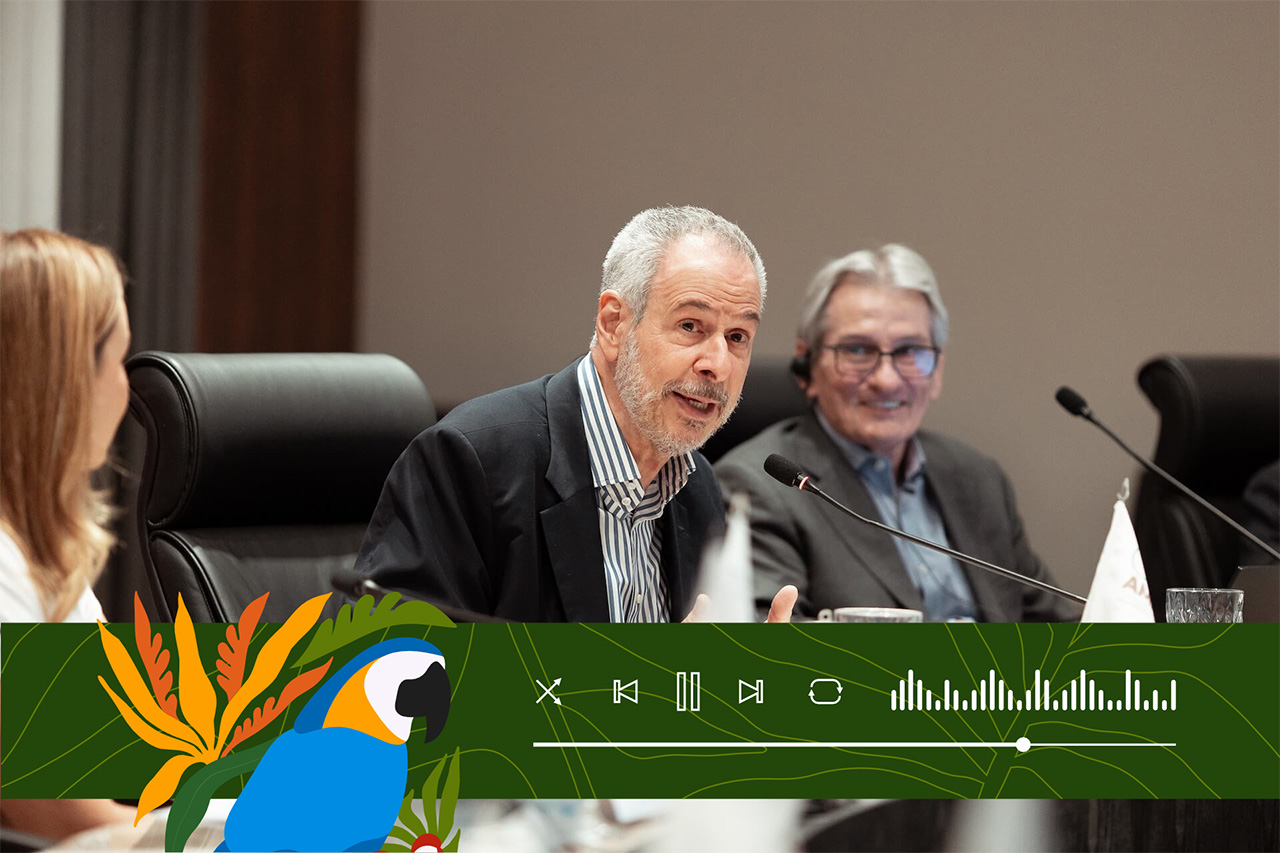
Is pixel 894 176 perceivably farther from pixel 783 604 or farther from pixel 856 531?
pixel 783 604

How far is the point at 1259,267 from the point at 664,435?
1666 mm

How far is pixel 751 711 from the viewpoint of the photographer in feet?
2.97

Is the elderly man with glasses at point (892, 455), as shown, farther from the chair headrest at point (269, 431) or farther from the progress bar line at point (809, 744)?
the progress bar line at point (809, 744)

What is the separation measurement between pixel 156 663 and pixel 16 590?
133 mm

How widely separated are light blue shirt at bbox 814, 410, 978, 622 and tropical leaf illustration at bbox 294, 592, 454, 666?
41.7 inches

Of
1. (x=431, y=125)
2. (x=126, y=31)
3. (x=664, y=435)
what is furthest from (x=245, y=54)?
(x=664, y=435)

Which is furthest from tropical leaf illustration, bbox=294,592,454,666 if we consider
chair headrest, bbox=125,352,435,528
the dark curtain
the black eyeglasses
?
the dark curtain

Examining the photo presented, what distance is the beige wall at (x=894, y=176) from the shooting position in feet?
5.21

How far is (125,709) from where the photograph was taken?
893 millimetres

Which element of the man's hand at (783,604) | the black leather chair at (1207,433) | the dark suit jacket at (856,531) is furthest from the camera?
the black leather chair at (1207,433)

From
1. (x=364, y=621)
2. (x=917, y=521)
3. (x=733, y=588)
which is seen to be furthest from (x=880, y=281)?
(x=364, y=621)

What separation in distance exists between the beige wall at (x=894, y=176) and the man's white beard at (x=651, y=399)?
174mm

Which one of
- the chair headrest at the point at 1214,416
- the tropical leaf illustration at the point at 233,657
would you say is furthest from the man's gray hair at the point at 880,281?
the tropical leaf illustration at the point at 233,657

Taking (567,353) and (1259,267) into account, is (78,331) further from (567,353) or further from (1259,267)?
(1259,267)
